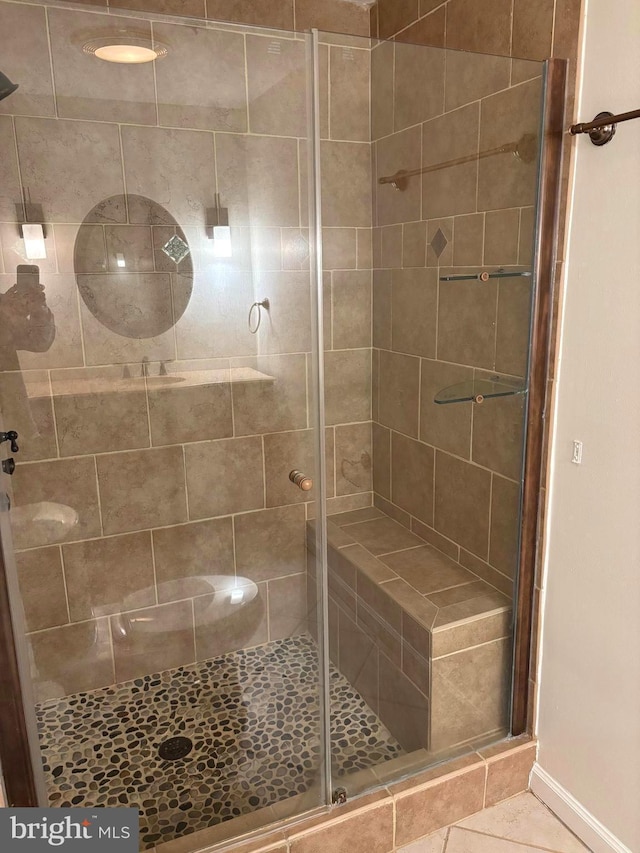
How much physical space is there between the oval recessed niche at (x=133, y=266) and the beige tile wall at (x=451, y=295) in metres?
0.60

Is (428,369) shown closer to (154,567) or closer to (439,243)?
(439,243)

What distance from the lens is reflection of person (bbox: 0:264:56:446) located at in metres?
1.71

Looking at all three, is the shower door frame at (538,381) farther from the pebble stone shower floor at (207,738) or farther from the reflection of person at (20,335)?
the reflection of person at (20,335)

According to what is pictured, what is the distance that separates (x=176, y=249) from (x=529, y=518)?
1.30 m

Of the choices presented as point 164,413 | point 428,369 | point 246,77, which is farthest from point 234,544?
point 246,77

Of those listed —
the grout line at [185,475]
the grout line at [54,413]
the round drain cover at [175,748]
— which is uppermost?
the grout line at [54,413]

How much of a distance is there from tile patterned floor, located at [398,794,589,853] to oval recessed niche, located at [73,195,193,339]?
5.53 feet

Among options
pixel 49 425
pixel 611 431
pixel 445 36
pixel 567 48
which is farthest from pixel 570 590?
pixel 445 36

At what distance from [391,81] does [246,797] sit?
2.08 meters

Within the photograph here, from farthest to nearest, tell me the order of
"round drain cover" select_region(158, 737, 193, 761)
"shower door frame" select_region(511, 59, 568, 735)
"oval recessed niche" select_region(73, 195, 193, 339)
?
"round drain cover" select_region(158, 737, 193, 761) < "oval recessed niche" select_region(73, 195, 193, 339) < "shower door frame" select_region(511, 59, 568, 735)

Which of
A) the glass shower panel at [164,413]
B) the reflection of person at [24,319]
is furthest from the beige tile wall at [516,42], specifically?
the reflection of person at [24,319]

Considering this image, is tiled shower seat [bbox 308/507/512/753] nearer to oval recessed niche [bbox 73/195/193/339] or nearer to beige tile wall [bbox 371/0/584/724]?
beige tile wall [bbox 371/0/584/724]

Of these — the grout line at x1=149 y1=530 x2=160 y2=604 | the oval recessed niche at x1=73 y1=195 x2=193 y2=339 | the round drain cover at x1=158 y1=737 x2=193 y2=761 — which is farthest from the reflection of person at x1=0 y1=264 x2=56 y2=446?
the round drain cover at x1=158 y1=737 x2=193 y2=761

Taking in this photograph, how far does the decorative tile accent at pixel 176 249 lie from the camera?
1.84 meters
